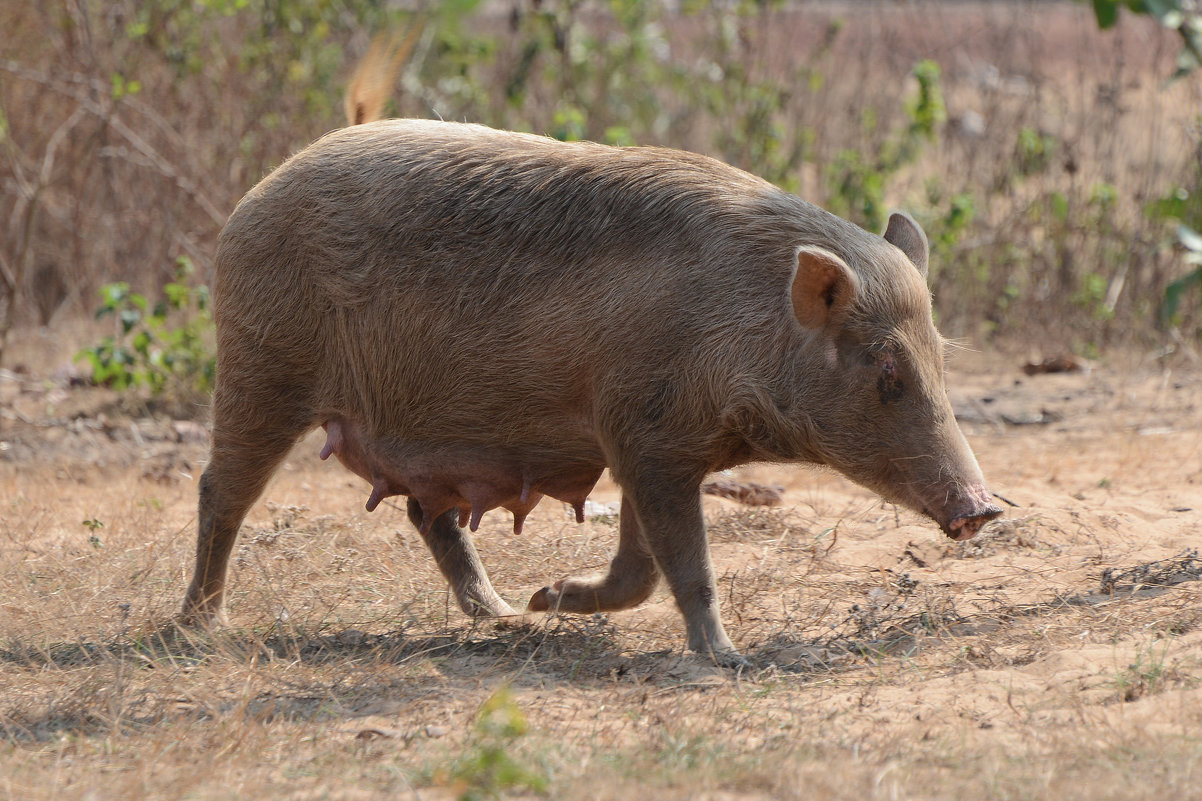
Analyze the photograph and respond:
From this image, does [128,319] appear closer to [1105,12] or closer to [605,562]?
[605,562]

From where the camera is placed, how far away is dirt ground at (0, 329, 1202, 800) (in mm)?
2912

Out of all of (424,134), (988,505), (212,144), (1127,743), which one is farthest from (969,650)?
(212,144)

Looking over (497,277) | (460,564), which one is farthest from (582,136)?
(497,277)

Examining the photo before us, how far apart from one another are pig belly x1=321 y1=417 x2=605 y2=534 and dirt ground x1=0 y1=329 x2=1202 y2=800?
404 millimetres

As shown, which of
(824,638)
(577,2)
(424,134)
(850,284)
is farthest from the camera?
(577,2)

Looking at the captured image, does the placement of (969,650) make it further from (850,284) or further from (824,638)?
(850,284)

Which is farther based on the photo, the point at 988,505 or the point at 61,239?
the point at 61,239

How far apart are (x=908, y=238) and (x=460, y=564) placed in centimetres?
185

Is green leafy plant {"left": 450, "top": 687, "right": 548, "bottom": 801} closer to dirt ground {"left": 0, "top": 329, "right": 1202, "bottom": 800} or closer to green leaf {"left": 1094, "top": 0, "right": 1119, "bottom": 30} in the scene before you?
dirt ground {"left": 0, "top": 329, "right": 1202, "bottom": 800}

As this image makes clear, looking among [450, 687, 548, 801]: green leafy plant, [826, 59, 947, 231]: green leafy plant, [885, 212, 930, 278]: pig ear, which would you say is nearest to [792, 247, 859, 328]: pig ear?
[885, 212, 930, 278]: pig ear

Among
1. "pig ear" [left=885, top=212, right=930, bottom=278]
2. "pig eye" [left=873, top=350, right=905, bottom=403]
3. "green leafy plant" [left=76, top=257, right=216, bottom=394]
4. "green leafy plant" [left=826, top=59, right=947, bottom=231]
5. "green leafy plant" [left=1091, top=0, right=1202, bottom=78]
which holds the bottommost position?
"green leafy plant" [left=76, top=257, right=216, bottom=394]

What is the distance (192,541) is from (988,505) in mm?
3134

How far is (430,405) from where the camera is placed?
421cm

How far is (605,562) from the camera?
500cm
